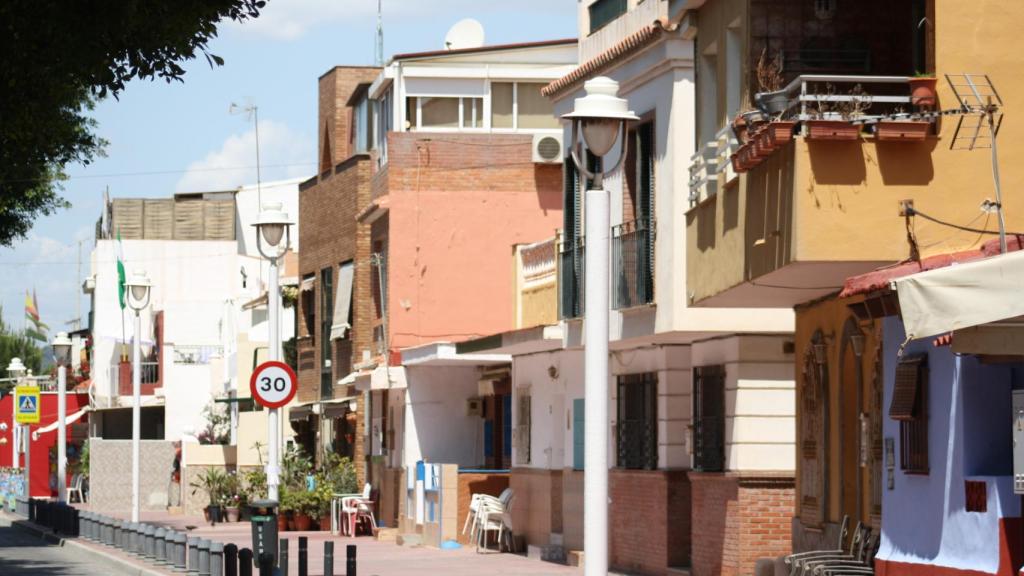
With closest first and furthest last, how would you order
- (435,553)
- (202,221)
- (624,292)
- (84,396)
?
(624,292) → (435,553) → (84,396) → (202,221)

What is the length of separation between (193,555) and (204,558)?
0.86 meters

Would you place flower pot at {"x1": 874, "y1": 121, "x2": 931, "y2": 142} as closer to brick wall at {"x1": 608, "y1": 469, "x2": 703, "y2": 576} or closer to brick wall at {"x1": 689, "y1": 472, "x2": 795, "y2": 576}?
brick wall at {"x1": 689, "y1": 472, "x2": 795, "y2": 576}

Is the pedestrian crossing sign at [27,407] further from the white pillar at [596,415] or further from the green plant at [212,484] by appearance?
the white pillar at [596,415]

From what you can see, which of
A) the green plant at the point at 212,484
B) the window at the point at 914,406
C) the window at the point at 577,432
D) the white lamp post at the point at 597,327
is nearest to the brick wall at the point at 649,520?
the window at the point at 577,432

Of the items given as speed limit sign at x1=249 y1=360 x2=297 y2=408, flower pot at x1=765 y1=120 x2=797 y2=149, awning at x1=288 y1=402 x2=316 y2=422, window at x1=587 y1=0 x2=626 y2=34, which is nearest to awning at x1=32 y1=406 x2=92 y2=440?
awning at x1=288 y1=402 x2=316 y2=422

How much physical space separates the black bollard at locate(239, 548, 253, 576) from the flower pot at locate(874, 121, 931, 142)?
828 centimetres

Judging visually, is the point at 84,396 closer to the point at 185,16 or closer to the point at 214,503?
the point at 214,503

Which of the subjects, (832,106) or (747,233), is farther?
(747,233)

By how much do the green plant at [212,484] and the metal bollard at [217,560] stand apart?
2082 centimetres

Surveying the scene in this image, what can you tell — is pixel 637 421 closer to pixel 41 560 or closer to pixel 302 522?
pixel 41 560

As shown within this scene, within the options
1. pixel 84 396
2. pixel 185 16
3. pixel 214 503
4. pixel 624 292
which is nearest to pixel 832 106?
pixel 185 16

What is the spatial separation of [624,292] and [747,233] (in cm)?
623

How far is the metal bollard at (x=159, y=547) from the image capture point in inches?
1092

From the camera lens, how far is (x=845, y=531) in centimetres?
1770
